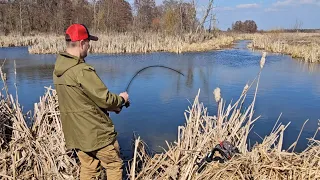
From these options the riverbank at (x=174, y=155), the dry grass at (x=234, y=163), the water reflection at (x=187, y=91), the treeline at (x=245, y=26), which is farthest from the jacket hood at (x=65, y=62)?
the treeline at (x=245, y=26)

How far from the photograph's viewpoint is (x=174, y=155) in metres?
3.09

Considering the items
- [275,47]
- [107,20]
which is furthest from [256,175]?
[107,20]

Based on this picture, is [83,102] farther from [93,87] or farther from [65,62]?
[65,62]

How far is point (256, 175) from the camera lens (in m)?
2.63

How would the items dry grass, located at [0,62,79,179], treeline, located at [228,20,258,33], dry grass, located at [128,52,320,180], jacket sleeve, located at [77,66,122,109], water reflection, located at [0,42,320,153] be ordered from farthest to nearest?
1. treeline, located at [228,20,258,33]
2. water reflection, located at [0,42,320,153]
3. dry grass, located at [0,62,79,179]
4. dry grass, located at [128,52,320,180]
5. jacket sleeve, located at [77,66,122,109]

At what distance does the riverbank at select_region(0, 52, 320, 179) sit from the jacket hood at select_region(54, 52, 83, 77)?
933mm

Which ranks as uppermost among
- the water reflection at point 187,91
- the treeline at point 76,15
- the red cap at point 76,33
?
the treeline at point 76,15

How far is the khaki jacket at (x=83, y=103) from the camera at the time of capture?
2.18 metres

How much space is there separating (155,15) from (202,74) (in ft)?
89.0

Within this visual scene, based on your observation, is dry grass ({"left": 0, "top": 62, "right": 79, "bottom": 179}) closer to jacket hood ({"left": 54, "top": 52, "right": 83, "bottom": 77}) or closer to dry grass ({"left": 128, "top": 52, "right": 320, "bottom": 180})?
dry grass ({"left": 128, "top": 52, "right": 320, "bottom": 180})

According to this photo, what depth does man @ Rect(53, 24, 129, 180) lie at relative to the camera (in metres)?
2.19

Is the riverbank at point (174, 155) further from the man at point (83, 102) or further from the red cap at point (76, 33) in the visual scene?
the red cap at point (76, 33)

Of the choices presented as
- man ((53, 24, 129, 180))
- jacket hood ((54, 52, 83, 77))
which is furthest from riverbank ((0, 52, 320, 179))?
jacket hood ((54, 52, 83, 77))

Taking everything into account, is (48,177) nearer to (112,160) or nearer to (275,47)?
(112,160)
